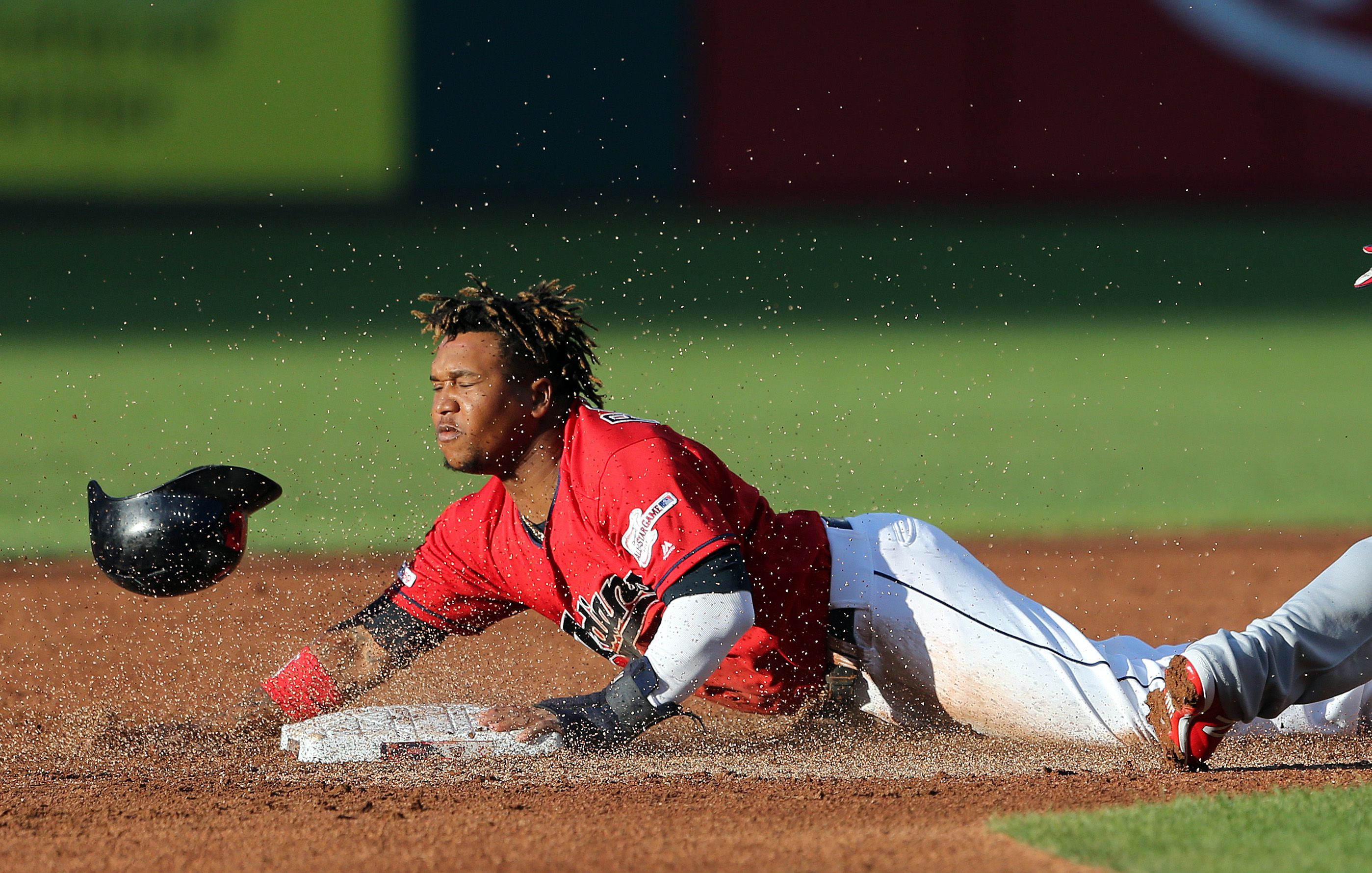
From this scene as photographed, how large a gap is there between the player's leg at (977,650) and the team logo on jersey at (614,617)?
1.82ft

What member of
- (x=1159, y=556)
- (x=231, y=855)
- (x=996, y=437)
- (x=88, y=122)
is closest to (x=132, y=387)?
(x=88, y=122)

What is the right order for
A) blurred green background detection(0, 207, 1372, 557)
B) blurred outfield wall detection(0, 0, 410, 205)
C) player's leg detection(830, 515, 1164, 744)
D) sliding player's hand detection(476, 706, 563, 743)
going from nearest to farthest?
sliding player's hand detection(476, 706, 563, 743)
player's leg detection(830, 515, 1164, 744)
blurred green background detection(0, 207, 1372, 557)
blurred outfield wall detection(0, 0, 410, 205)

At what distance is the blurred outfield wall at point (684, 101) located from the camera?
1429cm

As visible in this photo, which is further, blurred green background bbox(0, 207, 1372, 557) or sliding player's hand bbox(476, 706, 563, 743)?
blurred green background bbox(0, 207, 1372, 557)

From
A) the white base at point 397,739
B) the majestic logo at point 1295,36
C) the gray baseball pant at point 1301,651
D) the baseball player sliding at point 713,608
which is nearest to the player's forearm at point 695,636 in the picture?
the baseball player sliding at point 713,608

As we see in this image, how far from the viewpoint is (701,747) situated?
15.2ft

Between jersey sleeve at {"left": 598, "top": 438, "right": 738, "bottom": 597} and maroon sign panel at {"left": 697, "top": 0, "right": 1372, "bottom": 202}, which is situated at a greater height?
maroon sign panel at {"left": 697, "top": 0, "right": 1372, "bottom": 202}

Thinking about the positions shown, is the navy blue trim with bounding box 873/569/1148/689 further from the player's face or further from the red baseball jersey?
the player's face

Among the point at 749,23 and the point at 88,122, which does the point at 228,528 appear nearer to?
the point at 88,122

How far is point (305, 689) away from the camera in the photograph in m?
4.67

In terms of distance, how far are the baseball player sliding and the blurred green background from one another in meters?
3.11

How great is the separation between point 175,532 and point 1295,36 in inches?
546

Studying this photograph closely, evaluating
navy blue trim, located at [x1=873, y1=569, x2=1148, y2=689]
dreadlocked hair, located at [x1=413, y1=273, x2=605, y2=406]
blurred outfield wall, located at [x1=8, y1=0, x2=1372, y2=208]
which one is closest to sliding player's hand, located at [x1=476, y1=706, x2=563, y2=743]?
dreadlocked hair, located at [x1=413, y1=273, x2=605, y2=406]

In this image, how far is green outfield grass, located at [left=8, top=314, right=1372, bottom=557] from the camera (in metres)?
8.31
